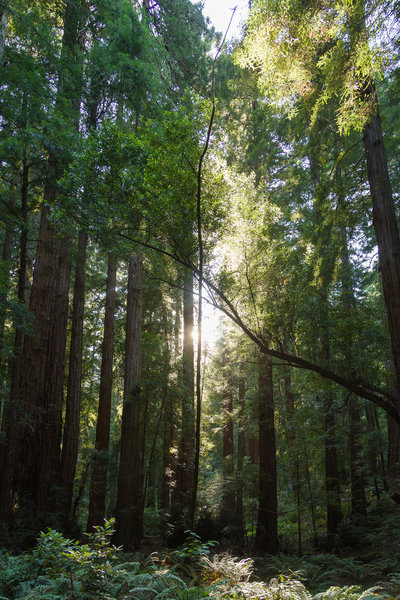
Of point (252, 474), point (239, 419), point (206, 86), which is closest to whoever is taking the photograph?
point (252, 474)

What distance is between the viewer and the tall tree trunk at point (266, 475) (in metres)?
8.59

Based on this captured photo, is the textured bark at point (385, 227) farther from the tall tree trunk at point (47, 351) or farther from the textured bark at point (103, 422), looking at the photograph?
the textured bark at point (103, 422)

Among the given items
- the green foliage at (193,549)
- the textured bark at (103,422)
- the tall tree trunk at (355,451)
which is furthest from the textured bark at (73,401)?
the tall tree trunk at (355,451)

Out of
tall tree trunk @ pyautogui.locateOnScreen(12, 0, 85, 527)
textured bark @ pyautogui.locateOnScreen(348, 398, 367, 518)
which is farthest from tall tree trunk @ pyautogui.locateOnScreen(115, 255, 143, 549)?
textured bark @ pyautogui.locateOnScreen(348, 398, 367, 518)

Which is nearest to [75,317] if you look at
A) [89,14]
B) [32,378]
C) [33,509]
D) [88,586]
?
[32,378]

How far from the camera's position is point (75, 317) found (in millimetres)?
10477

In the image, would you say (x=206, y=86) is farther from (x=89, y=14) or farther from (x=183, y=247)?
(x=183, y=247)

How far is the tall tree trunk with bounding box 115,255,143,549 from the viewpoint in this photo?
815cm

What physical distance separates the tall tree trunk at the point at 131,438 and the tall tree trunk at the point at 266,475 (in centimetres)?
308

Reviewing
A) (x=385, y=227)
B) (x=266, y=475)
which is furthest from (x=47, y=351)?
(x=385, y=227)

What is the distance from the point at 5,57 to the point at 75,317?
6797 mm

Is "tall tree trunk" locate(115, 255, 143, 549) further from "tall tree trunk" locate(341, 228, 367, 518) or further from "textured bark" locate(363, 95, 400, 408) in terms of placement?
"textured bark" locate(363, 95, 400, 408)

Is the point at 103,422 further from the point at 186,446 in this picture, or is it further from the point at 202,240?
the point at 202,240

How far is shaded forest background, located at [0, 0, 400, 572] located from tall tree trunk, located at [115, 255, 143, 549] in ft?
0.16
